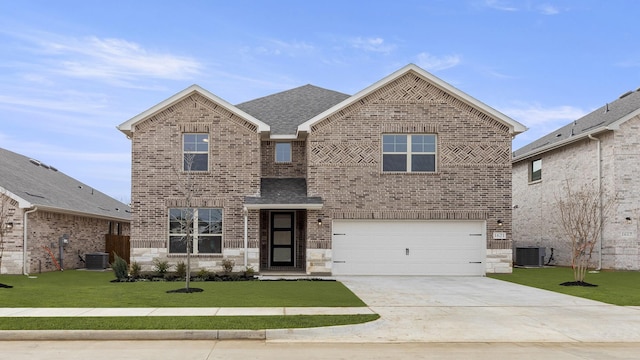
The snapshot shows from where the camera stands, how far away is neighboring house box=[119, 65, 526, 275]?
21281mm

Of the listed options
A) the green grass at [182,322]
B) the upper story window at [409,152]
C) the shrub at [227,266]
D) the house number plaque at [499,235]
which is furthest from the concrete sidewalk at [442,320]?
the upper story window at [409,152]

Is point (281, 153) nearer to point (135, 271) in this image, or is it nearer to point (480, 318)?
point (135, 271)

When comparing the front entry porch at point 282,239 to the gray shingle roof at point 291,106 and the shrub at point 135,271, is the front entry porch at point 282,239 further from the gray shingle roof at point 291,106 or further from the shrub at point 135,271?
the shrub at point 135,271

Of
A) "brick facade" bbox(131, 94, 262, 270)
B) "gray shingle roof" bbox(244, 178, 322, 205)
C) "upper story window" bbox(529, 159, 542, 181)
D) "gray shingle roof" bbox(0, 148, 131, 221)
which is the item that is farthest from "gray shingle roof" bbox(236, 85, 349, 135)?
"upper story window" bbox(529, 159, 542, 181)

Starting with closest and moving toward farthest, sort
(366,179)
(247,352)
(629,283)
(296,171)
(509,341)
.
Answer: (247,352)
(509,341)
(629,283)
(366,179)
(296,171)

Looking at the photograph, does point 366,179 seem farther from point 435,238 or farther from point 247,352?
point 247,352

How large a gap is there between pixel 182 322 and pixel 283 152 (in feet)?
44.6

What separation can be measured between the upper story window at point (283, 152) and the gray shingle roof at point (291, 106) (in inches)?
24.2

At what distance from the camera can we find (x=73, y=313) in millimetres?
11406

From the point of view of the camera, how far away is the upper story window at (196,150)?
21.6 meters

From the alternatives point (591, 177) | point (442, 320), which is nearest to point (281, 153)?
point (442, 320)

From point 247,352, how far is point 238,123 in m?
14.1

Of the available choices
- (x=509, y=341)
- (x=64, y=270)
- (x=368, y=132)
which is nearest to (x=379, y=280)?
(x=368, y=132)

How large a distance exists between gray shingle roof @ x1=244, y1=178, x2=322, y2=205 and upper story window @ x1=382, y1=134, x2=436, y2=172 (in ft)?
10.4
